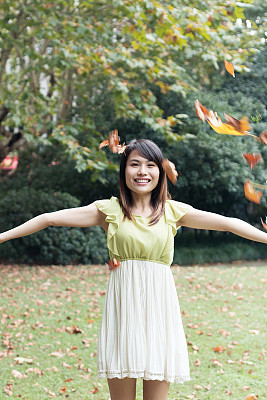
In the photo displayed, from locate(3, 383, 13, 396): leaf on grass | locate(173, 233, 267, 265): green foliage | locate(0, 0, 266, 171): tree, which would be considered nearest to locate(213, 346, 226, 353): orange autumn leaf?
locate(3, 383, 13, 396): leaf on grass

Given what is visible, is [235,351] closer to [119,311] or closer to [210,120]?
[119,311]

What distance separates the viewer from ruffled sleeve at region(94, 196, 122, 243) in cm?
255

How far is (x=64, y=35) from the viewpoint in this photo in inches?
336

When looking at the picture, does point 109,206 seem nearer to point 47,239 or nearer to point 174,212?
point 174,212

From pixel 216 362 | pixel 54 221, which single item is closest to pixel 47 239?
pixel 216 362

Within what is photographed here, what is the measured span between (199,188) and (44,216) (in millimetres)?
10898

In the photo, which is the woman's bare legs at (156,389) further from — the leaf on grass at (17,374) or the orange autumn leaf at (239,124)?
the leaf on grass at (17,374)

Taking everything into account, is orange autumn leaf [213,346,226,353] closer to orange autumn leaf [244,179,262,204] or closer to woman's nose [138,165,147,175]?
woman's nose [138,165,147,175]

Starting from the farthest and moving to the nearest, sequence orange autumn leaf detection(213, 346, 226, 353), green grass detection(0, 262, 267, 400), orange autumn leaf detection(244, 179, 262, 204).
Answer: orange autumn leaf detection(213, 346, 226, 353) → green grass detection(0, 262, 267, 400) → orange autumn leaf detection(244, 179, 262, 204)

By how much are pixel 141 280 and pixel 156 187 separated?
0.49 meters

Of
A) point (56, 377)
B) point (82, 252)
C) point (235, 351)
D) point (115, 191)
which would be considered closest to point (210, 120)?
point (56, 377)

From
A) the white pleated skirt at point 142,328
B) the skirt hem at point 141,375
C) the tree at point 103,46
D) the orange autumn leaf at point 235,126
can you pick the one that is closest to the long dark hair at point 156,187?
the white pleated skirt at point 142,328

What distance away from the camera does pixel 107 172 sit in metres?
11.9

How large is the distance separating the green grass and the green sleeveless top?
2.32 metres
